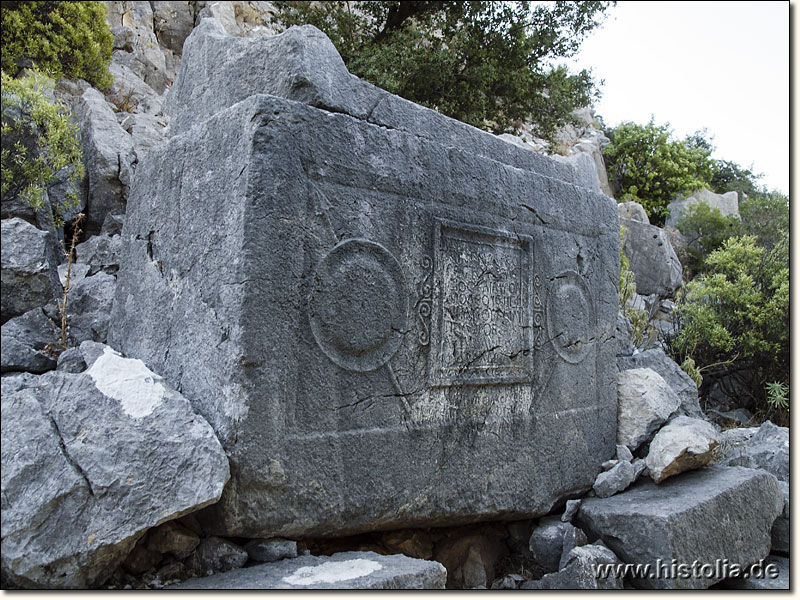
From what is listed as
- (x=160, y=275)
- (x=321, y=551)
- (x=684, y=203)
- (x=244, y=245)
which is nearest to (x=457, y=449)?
(x=321, y=551)

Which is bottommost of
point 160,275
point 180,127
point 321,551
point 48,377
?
point 321,551

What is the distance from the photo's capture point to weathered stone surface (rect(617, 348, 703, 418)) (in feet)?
13.0

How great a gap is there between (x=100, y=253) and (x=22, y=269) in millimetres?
972

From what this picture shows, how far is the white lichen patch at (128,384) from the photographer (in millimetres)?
2066

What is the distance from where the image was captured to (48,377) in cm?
214

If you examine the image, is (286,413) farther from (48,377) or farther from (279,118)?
(279,118)

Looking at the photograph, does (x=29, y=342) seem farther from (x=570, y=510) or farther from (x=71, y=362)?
(x=570, y=510)

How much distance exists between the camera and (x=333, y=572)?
6.89ft

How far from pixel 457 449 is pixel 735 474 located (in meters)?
1.54

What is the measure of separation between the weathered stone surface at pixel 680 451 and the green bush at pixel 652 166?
31.2 feet

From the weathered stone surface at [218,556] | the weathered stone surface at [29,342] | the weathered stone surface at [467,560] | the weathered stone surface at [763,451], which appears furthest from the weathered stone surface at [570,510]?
the weathered stone surface at [29,342]

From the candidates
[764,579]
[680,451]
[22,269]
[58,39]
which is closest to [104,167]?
[58,39]

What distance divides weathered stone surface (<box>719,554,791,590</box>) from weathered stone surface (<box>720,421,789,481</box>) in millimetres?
620

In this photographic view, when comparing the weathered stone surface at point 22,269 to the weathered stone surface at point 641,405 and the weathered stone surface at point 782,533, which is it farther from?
the weathered stone surface at point 782,533
